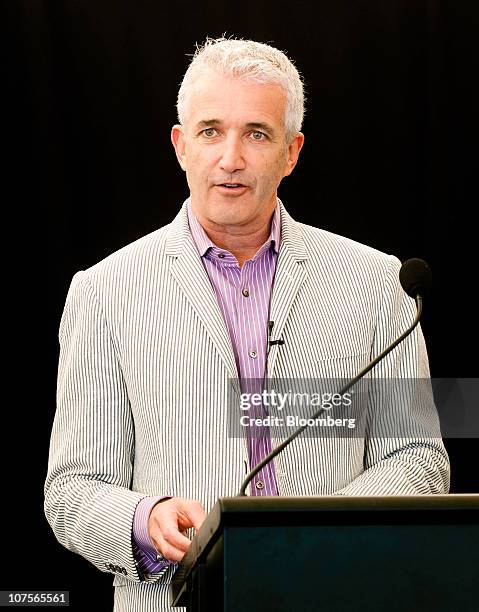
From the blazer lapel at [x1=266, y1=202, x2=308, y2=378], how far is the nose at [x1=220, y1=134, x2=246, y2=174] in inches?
9.9

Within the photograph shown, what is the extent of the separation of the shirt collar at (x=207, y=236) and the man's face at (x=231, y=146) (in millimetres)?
44

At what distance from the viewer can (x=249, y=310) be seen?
2.69 meters

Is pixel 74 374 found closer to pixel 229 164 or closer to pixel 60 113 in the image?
pixel 229 164

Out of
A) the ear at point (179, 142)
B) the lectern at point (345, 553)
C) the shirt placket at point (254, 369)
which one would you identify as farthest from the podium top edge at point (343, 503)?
the ear at point (179, 142)

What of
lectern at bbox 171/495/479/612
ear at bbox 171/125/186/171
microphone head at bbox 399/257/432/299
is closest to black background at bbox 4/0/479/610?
ear at bbox 171/125/186/171

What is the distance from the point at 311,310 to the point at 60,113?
1183mm

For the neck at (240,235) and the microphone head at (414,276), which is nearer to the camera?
the microphone head at (414,276)

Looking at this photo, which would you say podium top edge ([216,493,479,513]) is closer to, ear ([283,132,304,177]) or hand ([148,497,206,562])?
hand ([148,497,206,562])

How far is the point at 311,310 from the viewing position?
2.72m

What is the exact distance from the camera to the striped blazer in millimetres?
2523

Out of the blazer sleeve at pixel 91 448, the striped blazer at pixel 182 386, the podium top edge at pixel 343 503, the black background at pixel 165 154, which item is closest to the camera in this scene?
the podium top edge at pixel 343 503

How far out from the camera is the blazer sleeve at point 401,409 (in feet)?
8.71

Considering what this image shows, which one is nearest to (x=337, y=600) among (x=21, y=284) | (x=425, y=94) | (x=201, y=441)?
(x=201, y=441)

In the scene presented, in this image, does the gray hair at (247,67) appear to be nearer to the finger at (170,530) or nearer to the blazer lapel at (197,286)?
the blazer lapel at (197,286)
